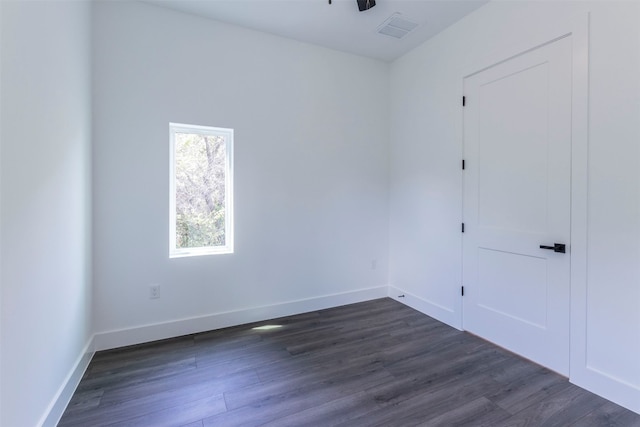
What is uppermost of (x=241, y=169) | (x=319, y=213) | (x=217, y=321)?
(x=241, y=169)

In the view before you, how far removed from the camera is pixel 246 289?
116 inches

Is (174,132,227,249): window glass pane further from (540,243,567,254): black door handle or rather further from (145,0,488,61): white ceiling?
(540,243,567,254): black door handle

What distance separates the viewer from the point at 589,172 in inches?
75.4

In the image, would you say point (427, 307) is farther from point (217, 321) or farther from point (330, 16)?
point (330, 16)

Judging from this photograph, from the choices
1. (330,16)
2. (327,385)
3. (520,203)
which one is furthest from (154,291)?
(520,203)

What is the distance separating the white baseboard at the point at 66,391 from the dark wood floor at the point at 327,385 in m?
0.05

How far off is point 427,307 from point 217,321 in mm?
2260

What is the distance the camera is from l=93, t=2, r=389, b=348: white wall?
2.46 metres

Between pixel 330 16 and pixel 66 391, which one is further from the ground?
pixel 330 16

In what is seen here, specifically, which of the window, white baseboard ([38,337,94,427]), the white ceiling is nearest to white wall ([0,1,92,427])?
white baseboard ([38,337,94,427])

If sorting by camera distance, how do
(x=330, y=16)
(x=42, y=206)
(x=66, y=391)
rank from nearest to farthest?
1. (x=42, y=206)
2. (x=66, y=391)
3. (x=330, y=16)

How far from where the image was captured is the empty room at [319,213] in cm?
167

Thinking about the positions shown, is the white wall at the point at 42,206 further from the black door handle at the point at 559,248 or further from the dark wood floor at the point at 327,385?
the black door handle at the point at 559,248

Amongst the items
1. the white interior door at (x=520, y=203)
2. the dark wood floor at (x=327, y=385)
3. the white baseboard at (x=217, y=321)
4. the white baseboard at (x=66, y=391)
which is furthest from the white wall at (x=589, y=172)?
the white baseboard at (x=66, y=391)
